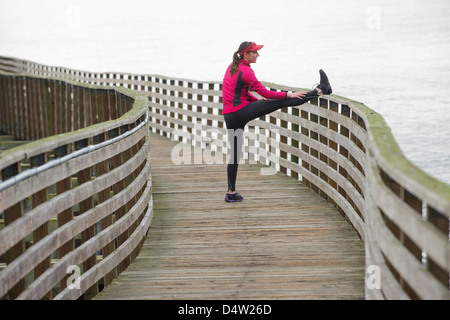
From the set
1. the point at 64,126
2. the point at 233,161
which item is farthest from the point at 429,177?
the point at 64,126

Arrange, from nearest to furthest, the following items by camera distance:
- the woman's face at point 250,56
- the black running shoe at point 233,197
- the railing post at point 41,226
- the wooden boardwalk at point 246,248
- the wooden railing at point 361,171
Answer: the wooden railing at point 361,171 < the railing post at point 41,226 < the wooden boardwalk at point 246,248 < the woman's face at point 250,56 < the black running shoe at point 233,197

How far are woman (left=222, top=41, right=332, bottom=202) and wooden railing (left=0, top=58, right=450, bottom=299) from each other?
42cm

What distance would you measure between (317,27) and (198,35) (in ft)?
67.4

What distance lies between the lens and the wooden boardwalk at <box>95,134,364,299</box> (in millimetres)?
6305

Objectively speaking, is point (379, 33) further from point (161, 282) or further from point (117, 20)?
point (161, 282)

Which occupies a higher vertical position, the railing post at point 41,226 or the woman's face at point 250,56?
the woman's face at point 250,56

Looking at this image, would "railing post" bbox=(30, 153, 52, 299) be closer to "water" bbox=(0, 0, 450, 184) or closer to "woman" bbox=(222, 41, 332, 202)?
"woman" bbox=(222, 41, 332, 202)

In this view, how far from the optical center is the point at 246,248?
24.8 ft

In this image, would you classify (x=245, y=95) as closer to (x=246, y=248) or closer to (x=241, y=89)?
(x=241, y=89)

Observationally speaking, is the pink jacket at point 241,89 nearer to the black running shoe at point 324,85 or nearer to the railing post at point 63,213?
the black running shoe at point 324,85

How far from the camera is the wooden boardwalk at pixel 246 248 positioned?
6.30 m

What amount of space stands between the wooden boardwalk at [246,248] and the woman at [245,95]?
101cm
